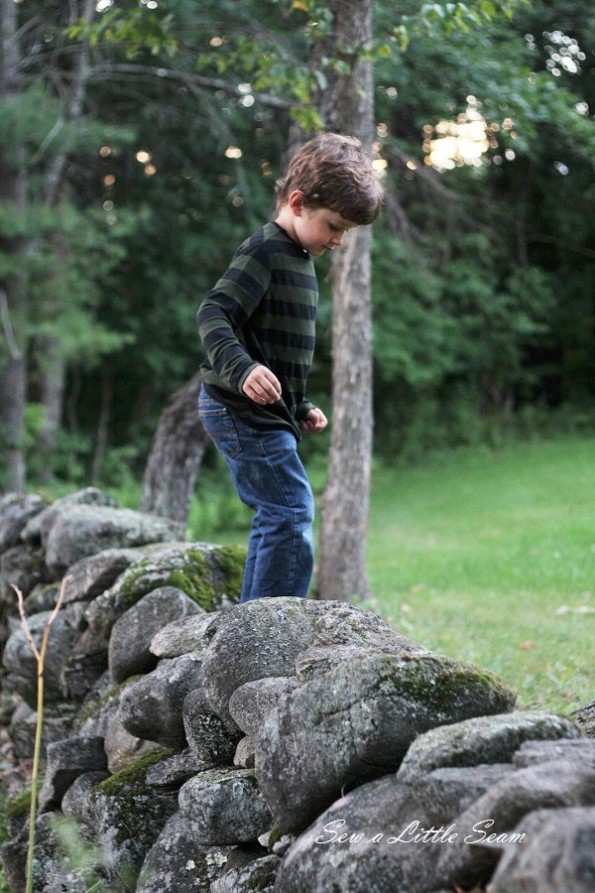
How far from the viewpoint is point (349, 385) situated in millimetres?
7195

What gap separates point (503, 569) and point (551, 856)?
22.9 ft

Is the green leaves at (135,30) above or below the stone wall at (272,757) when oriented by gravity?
above

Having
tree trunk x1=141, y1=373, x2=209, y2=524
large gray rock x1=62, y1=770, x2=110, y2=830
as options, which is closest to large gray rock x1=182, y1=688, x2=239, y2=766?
large gray rock x1=62, y1=770, x2=110, y2=830

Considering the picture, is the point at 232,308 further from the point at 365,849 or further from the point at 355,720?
the point at 365,849

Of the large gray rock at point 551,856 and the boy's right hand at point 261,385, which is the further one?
the boy's right hand at point 261,385

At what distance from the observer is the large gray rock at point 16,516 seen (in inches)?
250

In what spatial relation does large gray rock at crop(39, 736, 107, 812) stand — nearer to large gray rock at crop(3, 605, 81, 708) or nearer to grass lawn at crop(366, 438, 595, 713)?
large gray rock at crop(3, 605, 81, 708)

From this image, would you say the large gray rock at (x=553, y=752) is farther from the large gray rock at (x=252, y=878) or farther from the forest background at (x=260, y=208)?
the forest background at (x=260, y=208)

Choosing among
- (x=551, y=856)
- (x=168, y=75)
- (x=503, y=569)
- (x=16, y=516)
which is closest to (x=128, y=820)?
(x=551, y=856)

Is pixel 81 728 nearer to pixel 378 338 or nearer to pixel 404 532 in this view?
pixel 404 532

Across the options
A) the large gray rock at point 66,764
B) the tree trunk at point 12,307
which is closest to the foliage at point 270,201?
the tree trunk at point 12,307

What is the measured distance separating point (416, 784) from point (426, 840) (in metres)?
0.13

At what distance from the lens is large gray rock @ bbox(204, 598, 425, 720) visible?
2.79 m

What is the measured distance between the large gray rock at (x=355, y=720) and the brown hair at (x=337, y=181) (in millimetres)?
1679
